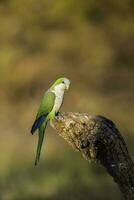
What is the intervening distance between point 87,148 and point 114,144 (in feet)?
0.49

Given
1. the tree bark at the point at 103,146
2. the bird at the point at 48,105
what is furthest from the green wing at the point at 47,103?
the tree bark at the point at 103,146

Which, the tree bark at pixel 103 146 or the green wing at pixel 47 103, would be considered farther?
the green wing at pixel 47 103

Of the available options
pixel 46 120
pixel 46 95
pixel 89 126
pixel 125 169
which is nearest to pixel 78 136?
pixel 89 126

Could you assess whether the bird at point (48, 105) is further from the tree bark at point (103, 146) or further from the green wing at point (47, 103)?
the tree bark at point (103, 146)

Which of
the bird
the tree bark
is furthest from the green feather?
the tree bark

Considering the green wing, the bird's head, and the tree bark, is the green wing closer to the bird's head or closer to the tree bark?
the bird's head

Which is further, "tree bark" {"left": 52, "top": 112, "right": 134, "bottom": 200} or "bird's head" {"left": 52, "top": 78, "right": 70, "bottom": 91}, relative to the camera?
"bird's head" {"left": 52, "top": 78, "right": 70, "bottom": 91}

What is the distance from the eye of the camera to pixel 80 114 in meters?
2.37

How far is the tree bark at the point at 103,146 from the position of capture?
228 centimetres

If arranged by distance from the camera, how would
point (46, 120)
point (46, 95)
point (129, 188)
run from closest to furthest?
1. point (129, 188)
2. point (46, 120)
3. point (46, 95)

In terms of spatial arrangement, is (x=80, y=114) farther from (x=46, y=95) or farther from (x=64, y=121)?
(x=46, y=95)

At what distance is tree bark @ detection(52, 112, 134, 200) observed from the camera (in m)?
2.28

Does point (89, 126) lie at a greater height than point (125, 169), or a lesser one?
greater

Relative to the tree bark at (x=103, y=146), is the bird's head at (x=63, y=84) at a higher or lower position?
higher
